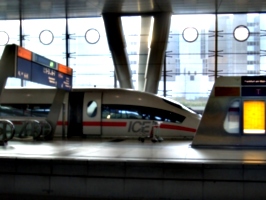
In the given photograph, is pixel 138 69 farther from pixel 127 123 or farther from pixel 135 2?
pixel 127 123

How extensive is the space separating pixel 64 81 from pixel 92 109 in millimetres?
1741

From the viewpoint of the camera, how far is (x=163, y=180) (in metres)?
7.84

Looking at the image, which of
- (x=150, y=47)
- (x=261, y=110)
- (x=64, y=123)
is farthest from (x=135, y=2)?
(x=261, y=110)

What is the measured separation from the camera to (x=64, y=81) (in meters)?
15.4

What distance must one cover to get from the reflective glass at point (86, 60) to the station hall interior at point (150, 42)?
6 cm

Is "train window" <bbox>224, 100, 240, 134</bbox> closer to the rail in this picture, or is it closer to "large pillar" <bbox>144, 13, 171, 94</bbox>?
the rail

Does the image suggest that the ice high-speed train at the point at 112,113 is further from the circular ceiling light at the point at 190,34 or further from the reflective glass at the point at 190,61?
the circular ceiling light at the point at 190,34

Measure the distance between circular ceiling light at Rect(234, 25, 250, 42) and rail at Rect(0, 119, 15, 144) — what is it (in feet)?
45.7

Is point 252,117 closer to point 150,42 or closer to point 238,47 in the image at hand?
point 238,47

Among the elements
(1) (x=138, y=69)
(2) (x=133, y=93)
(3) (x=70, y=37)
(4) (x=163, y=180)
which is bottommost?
(4) (x=163, y=180)

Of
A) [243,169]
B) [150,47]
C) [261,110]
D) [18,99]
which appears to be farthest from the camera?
[150,47]

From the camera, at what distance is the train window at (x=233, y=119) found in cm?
1133

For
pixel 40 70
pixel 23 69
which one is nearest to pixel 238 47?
pixel 40 70

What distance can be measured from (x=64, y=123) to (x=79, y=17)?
8.79m
